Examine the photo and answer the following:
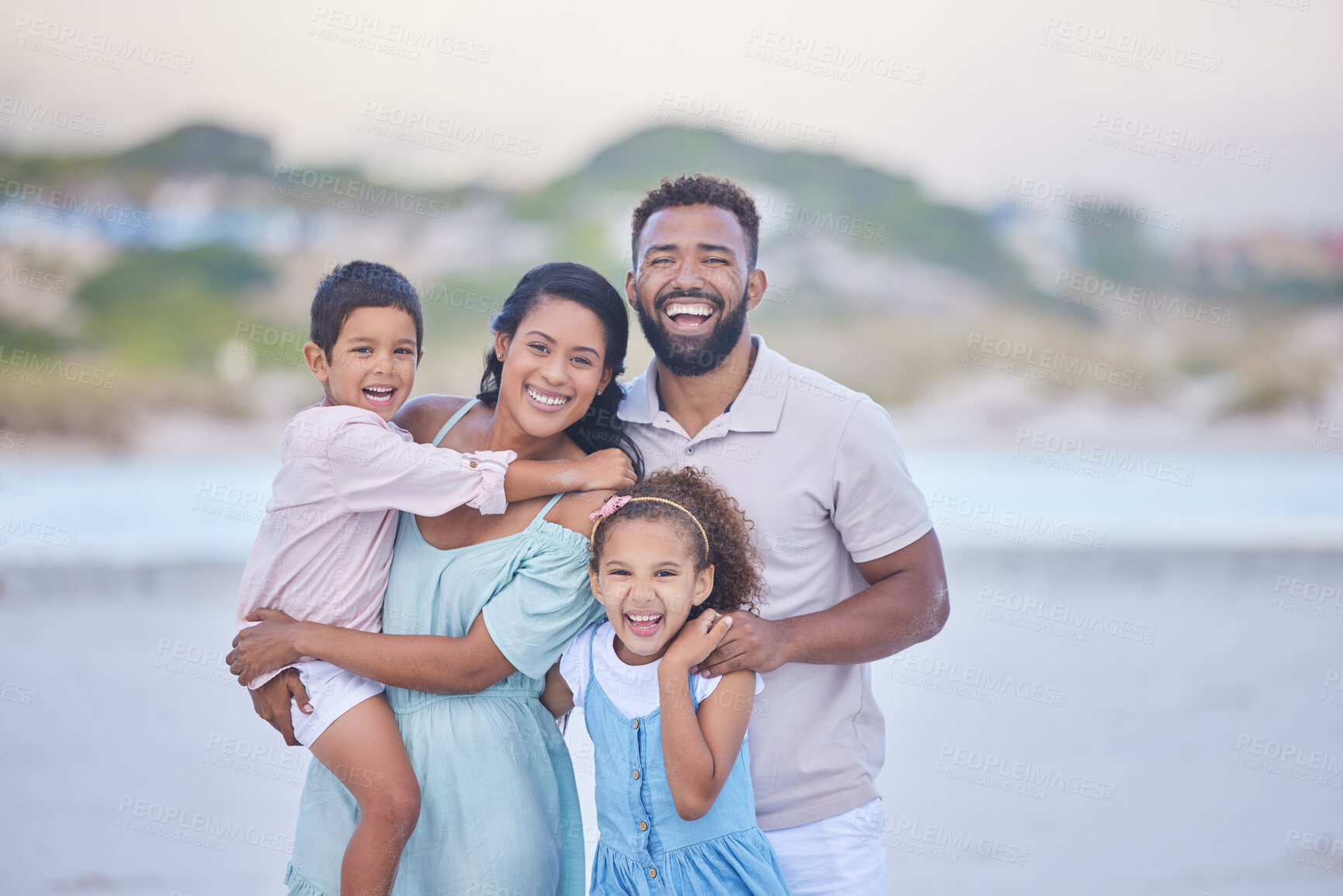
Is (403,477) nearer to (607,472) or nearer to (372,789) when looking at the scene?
(607,472)

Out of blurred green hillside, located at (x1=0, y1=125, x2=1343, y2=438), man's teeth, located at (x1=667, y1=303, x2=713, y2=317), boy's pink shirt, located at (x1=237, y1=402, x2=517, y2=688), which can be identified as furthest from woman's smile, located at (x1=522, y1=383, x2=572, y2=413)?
blurred green hillside, located at (x1=0, y1=125, x2=1343, y2=438)

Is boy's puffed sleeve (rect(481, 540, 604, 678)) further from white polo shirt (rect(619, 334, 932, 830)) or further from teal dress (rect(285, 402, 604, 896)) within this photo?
white polo shirt (rect(619, 334, 932, 830))

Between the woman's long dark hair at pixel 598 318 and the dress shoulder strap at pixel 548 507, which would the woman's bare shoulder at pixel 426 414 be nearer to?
the woman's long dark hair at pixel 598 318

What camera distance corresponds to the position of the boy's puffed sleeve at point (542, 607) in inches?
81.0

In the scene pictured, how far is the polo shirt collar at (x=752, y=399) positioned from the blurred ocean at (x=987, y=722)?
563 mm

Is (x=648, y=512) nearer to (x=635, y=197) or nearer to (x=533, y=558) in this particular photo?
(x=533, y=558)

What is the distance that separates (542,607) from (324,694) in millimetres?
452

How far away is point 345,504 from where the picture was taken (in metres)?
2.13

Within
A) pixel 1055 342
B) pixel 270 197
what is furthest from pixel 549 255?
pixel 1055 342

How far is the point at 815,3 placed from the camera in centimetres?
2027

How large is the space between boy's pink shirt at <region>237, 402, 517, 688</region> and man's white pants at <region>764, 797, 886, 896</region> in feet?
2.91

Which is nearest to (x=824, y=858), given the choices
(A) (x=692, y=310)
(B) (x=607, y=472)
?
(B) (x=607, y=472)

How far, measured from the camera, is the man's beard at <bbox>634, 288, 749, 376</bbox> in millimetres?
2346

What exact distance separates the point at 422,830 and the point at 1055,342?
72.8 ft
